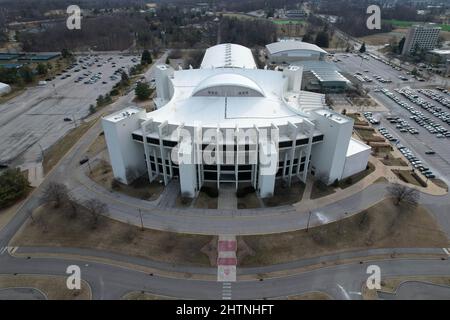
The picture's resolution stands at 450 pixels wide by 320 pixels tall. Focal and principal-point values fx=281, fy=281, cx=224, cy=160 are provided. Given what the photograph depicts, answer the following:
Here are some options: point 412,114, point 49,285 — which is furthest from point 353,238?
point 412,114

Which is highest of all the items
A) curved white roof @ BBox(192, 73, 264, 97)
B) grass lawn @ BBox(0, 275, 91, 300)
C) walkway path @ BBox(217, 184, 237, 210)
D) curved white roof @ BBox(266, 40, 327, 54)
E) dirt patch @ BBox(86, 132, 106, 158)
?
curved white roof @ BBox(192, 73, 264, 97)

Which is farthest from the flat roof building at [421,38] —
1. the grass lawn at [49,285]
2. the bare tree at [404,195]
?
the grass lawn at [49,285]

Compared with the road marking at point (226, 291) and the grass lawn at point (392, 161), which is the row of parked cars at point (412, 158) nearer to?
the grass lawn at point (392, 161)

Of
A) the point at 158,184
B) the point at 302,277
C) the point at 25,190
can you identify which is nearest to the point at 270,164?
the point at 302,277

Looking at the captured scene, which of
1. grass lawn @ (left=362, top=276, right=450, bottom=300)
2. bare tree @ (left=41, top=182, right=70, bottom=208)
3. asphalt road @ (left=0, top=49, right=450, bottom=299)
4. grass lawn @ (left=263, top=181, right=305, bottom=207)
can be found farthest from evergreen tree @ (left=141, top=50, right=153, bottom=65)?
grass lawn @ (left=362, top=276, right=450, bottom=300)

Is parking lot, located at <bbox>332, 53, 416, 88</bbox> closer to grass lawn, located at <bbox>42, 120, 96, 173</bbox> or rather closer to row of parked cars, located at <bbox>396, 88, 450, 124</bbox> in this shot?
row of parked cars, located at <bbox>396, 88, 450, 124</bbox>
